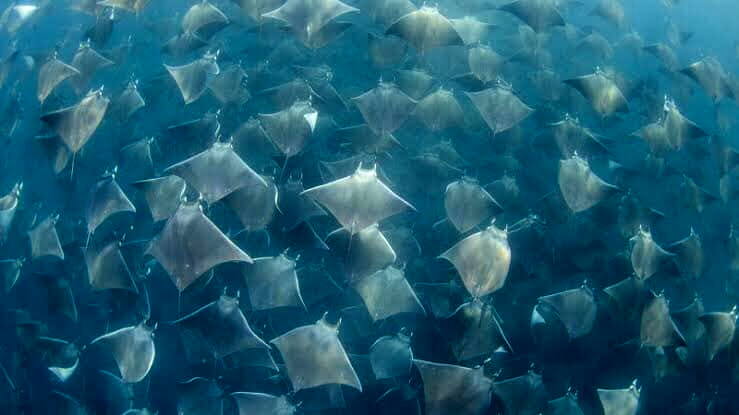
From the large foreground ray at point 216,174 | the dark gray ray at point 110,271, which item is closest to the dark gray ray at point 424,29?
the large foreground ray at point 216,174

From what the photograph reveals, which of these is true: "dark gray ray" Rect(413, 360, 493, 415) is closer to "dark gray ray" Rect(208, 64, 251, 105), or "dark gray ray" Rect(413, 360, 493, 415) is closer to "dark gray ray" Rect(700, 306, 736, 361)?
"dark gray ray" Rect(700, 306, 736, 361)

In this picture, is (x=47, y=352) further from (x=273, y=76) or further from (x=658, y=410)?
(x=658, y=410)

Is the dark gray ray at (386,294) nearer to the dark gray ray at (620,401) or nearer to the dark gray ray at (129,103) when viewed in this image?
the dark gray ray at (620,401)

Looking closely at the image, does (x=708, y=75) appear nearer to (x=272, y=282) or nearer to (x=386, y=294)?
(x=386, y=294)

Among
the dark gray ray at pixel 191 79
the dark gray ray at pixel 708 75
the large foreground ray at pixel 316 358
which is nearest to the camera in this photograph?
the large foreground ray at pixel 316 358

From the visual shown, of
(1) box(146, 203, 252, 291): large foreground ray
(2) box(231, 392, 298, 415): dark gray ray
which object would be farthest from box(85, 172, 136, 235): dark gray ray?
(2) box(231, 392, 298, 415): dark gray ray

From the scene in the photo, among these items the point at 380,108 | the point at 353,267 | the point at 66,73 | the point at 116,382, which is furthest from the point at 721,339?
the point at 66,73
